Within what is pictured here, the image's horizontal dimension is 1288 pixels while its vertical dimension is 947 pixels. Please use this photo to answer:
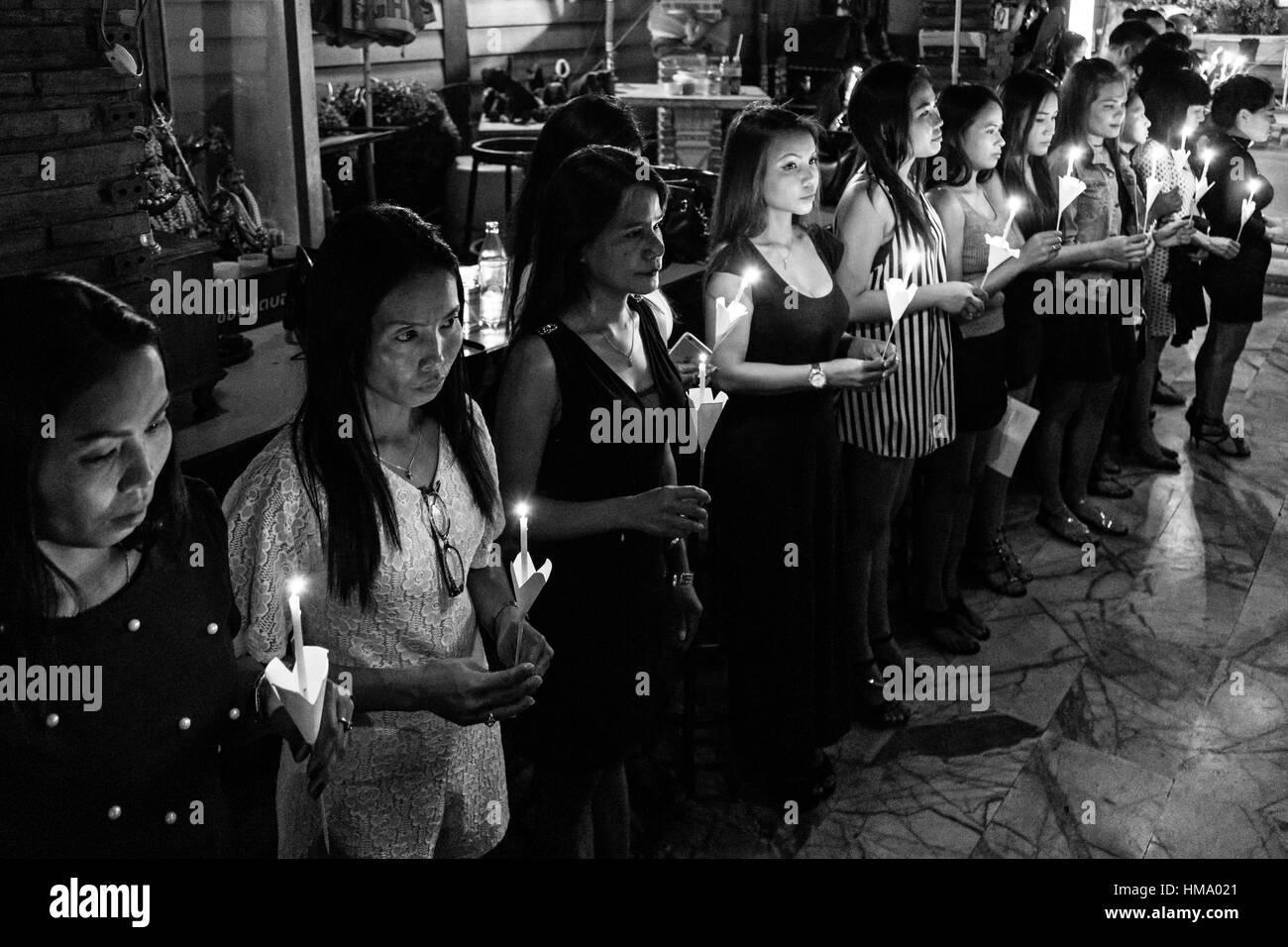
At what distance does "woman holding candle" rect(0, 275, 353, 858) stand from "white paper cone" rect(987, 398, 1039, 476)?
118 inches

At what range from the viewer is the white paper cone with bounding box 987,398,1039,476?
409 cm

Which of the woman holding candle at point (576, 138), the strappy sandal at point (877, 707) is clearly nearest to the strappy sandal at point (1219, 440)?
the strappy sandal at point (877, 707)

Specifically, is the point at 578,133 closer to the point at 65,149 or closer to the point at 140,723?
the point at 65,149

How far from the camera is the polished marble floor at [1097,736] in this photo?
323 centimetres

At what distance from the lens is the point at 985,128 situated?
379 cm

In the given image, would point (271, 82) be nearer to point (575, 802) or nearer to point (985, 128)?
point (985, 128)

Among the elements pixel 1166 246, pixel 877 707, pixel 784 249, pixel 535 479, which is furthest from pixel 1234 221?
pixel 535 479

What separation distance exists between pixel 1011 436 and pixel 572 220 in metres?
2.21

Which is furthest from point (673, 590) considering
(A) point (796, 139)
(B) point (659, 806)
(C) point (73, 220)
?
(C) point (73, 220)

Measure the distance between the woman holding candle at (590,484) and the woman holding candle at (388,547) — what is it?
0.38m

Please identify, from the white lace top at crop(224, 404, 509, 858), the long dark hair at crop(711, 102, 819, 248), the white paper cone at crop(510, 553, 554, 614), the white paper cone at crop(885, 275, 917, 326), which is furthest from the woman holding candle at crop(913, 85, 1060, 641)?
the white paper cone at crop(510, 553, 554, 614)

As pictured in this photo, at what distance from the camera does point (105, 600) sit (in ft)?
4.87

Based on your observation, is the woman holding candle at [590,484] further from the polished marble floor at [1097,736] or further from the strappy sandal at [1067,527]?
the strappy sandal at [1067,527]

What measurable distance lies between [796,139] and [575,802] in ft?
5.41
